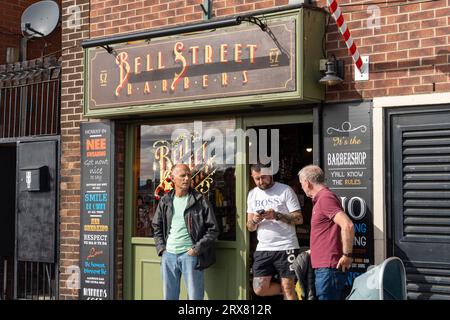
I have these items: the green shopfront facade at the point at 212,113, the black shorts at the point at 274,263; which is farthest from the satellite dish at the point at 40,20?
the black shorts at the point at 274,263

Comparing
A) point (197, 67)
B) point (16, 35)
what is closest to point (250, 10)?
point (197, 67)

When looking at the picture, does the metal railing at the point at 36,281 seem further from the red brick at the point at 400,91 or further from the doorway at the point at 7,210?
the red brick at the point at 400,91

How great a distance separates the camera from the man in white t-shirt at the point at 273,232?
714cm

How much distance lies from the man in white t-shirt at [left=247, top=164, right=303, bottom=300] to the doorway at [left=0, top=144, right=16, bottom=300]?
4.08 meters

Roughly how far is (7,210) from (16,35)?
2550mm

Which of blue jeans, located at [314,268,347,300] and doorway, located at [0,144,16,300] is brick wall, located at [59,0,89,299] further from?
blue jeans, located at [314,268,347,300]

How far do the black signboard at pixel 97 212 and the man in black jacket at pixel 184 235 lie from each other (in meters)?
0.95

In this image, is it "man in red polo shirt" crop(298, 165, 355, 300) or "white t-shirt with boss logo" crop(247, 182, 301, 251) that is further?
"white t-shirt with boss logo" crop(247, 182, 301, 251)

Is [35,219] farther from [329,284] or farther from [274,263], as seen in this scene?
[329,284]

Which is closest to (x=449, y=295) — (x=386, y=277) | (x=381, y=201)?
(x=381, y=201)

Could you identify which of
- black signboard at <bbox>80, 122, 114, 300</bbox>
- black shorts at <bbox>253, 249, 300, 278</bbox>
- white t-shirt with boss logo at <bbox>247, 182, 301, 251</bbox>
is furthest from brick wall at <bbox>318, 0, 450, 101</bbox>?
black signboard at <bbox>80, 122, 114, 300</bbox>

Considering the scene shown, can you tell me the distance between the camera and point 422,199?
661cm

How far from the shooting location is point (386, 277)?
4.96 m

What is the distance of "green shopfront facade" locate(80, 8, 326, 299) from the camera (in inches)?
277
